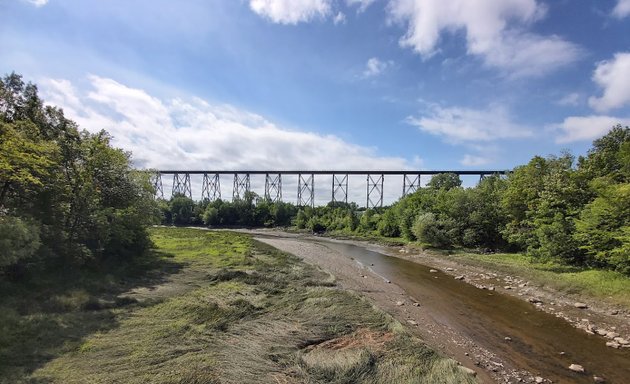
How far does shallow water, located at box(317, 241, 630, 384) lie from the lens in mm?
12055

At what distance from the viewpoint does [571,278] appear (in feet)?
74.8

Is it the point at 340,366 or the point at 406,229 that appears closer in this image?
the point at 340,366

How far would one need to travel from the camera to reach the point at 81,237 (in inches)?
841

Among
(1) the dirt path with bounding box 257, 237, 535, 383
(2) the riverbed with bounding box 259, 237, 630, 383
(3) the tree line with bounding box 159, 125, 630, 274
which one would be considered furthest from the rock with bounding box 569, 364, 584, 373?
(3) the tree line with bounding box 159, 125, 630, 274

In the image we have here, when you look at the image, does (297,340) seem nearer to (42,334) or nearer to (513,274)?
(42,334)

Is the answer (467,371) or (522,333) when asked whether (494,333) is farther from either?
(467,371)

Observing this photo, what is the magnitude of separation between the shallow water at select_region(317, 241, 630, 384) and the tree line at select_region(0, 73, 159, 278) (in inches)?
759

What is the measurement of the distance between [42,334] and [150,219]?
1971 cm

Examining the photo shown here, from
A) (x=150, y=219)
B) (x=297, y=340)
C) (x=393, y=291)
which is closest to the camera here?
(x=297, y=340)

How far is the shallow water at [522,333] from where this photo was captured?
12.1m

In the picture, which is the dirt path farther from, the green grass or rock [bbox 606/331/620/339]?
the green grass

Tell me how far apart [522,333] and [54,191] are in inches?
970

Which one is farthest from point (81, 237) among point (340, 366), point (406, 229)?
point (406, 229)

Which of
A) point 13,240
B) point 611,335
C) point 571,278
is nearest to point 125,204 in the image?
point 13,240
